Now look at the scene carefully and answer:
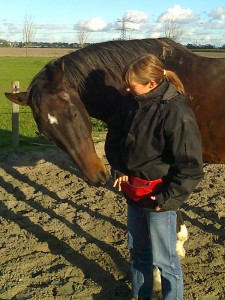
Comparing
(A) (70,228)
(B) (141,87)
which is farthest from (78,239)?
(B) (141,87)

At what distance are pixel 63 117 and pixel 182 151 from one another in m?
1.04

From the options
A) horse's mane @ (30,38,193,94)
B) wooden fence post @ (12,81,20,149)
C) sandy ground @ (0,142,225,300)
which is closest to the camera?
horse's mane @ (30,38,193,94)

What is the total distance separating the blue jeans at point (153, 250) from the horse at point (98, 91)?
0.53 meters

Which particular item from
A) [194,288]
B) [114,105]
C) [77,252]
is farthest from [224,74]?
[77,252]

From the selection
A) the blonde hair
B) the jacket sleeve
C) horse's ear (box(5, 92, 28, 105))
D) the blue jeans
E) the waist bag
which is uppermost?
the blonde hair

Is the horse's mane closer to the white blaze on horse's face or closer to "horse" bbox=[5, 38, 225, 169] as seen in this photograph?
"horse" bbox=[5, 38, 225, 169]

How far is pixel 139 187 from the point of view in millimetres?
2625

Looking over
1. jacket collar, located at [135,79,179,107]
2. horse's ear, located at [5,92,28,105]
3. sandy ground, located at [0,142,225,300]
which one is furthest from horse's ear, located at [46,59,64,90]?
sandy ground, located at [0,142,225,300]

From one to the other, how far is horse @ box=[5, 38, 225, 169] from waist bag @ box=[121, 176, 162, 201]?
54 cm

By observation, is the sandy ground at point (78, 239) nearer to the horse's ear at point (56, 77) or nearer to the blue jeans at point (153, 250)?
the blue jeans at point (153, 250)

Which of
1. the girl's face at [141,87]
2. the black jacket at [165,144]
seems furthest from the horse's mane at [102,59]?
the girl's face at [141,87]

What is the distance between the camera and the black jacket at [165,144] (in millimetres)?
2365

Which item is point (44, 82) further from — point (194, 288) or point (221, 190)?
point (221, 190)

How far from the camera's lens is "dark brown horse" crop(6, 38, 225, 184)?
305cm
